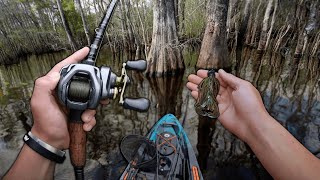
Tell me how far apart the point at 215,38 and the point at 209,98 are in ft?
30.2

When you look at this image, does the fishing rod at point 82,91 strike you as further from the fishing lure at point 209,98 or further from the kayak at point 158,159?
the kayak at point 158,159

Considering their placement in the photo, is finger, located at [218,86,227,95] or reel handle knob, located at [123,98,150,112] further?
finger, located at [218,86,227,95]

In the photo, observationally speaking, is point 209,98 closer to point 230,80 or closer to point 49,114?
point 230,80

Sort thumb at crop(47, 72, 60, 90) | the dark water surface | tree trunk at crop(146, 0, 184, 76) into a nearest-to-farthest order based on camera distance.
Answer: thumb at crop(47, 72, 60, 90)
the dark water surface
tree trunk at crop(146, 0, 184, 76)

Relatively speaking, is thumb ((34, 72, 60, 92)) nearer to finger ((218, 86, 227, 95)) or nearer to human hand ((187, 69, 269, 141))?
human hand ((187, 69, 269, 141))

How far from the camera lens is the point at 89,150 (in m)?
4.86

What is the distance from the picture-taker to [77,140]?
182cm

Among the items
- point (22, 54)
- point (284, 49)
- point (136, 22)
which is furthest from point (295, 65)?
point (22, 54)

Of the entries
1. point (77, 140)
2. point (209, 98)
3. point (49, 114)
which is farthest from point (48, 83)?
point (209, 98)

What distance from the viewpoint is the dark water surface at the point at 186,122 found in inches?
170

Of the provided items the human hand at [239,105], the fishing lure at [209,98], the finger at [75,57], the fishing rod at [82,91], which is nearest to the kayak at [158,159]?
the fishing lure at [209,98]

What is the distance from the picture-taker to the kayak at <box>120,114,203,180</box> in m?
2.95

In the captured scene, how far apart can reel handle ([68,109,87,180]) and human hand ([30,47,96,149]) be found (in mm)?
46

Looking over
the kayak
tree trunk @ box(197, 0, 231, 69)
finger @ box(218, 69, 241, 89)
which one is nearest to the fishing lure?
finger @ box(218, 69, 241, 89)
